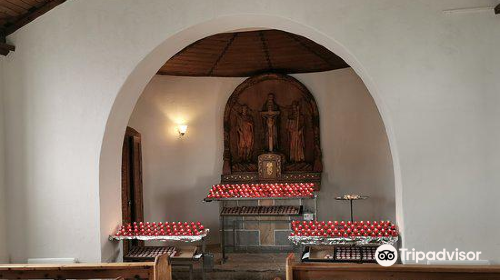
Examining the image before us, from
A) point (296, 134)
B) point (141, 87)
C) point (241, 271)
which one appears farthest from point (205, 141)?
point (141, 87)

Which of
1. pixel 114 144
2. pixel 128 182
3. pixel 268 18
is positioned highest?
pixel 268 18

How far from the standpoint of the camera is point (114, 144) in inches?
263

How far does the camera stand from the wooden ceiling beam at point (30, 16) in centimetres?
634

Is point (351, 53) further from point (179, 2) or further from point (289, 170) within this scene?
point (289, 170)

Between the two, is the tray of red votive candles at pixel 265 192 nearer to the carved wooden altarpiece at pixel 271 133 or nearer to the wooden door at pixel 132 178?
the carved wooden altarpiece at pixel 271 133

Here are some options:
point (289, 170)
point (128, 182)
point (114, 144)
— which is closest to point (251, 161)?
point (289, 170)

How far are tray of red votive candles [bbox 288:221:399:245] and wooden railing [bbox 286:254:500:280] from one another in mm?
2024

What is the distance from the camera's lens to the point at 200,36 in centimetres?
662

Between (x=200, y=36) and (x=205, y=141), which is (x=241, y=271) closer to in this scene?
(x=205, y=141)

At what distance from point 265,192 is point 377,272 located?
480 cm

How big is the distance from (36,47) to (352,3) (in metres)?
3.78

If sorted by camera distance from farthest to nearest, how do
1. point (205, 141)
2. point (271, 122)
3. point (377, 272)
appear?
point (205, 141)
point (271, 122)
point (377, 272)

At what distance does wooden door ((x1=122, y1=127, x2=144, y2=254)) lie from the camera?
843 centimetres

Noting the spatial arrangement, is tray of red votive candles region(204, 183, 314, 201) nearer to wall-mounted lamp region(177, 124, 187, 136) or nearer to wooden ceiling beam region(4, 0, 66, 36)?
wall-mounted lamp region(177, 124, 187, 136)
